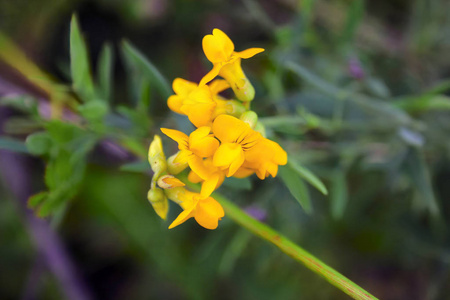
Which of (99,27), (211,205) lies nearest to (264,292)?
(211,205)

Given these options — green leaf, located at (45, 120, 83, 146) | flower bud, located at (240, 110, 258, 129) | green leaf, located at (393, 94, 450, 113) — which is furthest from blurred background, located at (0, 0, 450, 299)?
flower bud, located at (240, 110, 258, 129)

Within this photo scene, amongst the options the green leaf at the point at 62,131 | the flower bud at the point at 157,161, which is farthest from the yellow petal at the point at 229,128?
the green leaf at the point at 62,131

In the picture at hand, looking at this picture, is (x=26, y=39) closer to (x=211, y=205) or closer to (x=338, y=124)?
Result: (x=338, y=124)

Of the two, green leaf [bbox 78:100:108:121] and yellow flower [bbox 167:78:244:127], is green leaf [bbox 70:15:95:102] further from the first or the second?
yellow flower [bbox 167:78:244:127]

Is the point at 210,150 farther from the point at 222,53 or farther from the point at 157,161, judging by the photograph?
the point at 222,53

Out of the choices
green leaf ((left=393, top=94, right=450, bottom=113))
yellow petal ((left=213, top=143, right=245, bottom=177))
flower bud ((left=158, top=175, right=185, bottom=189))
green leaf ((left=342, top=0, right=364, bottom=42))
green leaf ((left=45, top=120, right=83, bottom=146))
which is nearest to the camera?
yellow petal ((left=213, top=143, right=245, bottom=177))

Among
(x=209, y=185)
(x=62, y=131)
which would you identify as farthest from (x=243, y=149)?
(x=62, y=131)
